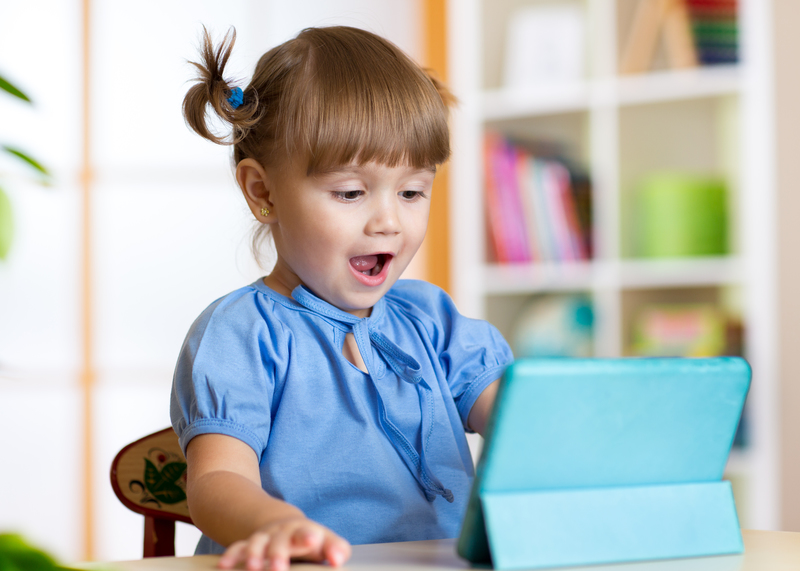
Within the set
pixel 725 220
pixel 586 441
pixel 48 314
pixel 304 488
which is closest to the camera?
pixel 586 441

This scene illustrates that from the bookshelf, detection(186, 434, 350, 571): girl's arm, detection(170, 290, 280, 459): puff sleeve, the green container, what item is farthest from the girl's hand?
the green container

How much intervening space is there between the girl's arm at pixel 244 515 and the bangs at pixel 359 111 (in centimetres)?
31

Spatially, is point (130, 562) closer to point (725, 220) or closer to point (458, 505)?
point (458, 505)

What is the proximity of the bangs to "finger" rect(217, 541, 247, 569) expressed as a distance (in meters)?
0.44

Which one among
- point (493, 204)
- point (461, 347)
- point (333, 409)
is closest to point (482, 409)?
point (461, 347)

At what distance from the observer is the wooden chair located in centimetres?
105

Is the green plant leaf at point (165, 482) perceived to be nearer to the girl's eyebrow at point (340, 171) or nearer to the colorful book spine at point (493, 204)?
the girl's eyebrow at point (340, 171)

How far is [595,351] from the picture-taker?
89.8 inches

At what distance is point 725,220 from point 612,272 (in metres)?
0.32

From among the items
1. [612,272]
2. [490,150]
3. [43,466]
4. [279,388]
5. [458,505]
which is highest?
[490,150]

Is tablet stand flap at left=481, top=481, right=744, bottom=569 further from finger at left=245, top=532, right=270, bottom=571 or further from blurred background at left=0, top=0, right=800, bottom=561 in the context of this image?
blurred background at left=0, top=0, right=800, bottom=561

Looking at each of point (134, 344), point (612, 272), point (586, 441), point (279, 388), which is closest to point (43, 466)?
point (134, 344)

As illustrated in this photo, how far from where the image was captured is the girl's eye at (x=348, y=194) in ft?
2.85

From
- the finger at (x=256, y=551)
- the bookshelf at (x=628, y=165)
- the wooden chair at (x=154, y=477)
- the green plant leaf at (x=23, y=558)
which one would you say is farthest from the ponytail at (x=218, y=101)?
the bookshelf at (x=628, y=165)
